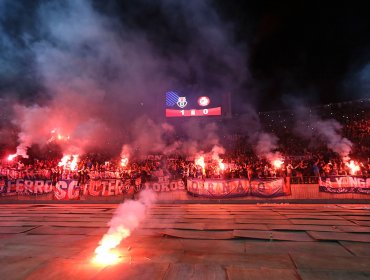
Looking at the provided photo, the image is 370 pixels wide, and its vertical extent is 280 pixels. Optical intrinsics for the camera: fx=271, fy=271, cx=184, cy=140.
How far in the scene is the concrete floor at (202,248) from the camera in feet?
19.2

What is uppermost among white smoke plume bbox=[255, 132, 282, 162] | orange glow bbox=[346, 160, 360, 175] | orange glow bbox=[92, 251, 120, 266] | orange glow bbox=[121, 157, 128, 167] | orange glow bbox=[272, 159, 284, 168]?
white smoke plume bbox=[255, 132, 282, 162]

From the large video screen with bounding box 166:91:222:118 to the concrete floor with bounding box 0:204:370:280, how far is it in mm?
25582

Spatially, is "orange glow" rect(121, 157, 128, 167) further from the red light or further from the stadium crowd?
the red light

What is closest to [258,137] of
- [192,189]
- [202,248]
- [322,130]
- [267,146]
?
[267,146]

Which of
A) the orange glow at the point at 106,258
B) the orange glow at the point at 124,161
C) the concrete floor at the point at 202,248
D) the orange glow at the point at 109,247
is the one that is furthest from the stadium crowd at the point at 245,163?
the orange glow at the point at 106,258

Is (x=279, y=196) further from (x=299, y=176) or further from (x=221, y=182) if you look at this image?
(x=221, y=182)

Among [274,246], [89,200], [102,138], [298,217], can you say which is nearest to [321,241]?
[274,246]

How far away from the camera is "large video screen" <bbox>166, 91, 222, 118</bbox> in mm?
37219

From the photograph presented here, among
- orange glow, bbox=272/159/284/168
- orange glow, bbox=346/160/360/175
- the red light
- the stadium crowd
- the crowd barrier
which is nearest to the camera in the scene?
the crowd barrier

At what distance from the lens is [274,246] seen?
7.85 meters

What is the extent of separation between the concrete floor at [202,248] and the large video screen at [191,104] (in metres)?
25.6

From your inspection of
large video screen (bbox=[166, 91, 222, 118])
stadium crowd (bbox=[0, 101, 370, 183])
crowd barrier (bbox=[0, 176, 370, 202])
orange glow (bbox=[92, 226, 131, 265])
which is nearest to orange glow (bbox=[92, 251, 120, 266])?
orange glow (bbox=[92, 226, 131, 265])

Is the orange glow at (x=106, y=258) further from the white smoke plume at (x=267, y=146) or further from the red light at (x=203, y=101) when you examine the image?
the red light at (x=203, y=101)

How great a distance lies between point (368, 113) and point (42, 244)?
104ft
